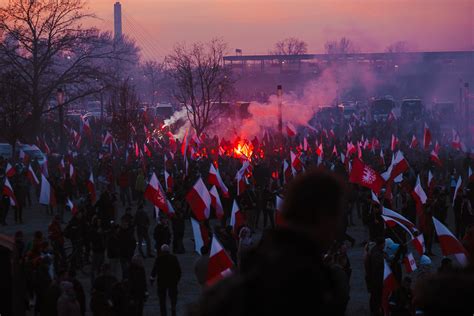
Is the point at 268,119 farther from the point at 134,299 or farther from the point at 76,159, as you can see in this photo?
the point at 134,299

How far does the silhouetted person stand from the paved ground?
10.5 metres

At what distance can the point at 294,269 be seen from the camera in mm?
2270

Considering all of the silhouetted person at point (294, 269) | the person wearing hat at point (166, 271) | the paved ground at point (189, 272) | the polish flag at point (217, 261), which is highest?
the silhouetted person at point (294, 269)

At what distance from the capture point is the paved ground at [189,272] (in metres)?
13.5

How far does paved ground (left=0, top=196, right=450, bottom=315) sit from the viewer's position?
13508 millimetres

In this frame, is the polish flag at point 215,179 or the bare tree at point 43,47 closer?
the polish flag at point 215,179

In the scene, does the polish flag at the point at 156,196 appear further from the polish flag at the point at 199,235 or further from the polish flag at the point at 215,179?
the polish flag at the point at 215,179

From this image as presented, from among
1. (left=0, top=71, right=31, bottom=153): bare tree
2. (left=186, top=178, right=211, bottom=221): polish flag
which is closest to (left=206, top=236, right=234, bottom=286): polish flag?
(left=186, top=178, right=211, bottom=221): polish flag

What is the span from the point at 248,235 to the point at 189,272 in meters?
3.44

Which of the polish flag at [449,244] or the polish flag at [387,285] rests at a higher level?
the polish flag at [449,244]

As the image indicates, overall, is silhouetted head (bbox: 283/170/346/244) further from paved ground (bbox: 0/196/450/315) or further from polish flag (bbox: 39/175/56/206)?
polish flag (bbox: 39/175/56/206)

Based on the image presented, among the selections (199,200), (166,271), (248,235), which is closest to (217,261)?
(166,271)

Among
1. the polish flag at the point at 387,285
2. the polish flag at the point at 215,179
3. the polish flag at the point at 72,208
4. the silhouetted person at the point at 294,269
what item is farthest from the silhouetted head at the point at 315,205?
the polish flag at the point at 215,179

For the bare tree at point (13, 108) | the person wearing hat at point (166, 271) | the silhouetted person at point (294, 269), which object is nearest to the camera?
the silhouetted person at point (294, 269)
